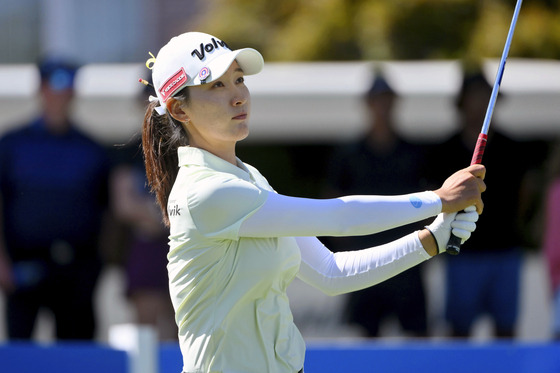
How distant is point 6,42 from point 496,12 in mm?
7134

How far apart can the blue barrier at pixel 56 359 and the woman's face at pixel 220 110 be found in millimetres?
2315

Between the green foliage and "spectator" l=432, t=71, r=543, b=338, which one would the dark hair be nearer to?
"spectator" l=432, t=71, r=543, b=338

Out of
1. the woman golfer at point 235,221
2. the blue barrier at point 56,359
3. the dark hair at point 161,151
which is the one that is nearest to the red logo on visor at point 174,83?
the woman golfer at point 235,221

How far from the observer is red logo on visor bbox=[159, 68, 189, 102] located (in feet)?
9.48

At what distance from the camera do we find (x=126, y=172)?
6473mm

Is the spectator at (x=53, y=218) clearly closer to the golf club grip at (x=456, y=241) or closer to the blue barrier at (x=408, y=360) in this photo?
the blue barrier at (x=408, y=360)

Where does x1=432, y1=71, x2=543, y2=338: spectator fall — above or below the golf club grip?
above

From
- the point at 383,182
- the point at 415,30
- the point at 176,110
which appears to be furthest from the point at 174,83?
the point at 415,30

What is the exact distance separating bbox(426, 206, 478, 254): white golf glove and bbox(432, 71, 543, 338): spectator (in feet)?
10.9

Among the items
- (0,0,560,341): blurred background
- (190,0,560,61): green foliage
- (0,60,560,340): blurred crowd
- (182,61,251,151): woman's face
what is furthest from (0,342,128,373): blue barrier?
(190,0,560,61): green foliage

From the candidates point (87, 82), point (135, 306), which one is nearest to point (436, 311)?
point (135, 306)

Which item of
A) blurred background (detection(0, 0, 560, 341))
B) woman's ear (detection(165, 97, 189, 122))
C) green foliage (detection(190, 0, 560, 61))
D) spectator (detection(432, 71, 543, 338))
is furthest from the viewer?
green foliage (detection(190, 0, 560, 61))

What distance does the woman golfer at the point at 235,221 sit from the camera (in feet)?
9.02

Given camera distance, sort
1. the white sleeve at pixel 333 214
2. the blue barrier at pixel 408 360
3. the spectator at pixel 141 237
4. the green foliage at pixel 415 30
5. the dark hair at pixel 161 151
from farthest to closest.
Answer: the green foliage at pixel 415 30 < the spectator at pixel 141 237 < the blue barrier at pixel 408 360 < the dark hair at pixel 161 151 < the white sleeve at pixel 333 214
